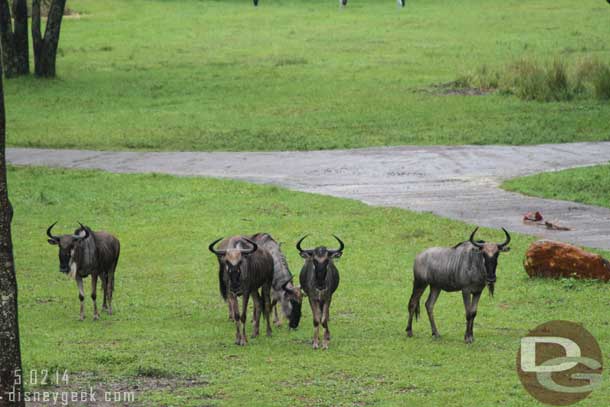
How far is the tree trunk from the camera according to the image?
1291 centimetres

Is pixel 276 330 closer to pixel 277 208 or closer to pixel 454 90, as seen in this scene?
pixel 277 208

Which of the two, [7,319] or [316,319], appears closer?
[7,319]

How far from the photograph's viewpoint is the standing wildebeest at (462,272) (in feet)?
54.3

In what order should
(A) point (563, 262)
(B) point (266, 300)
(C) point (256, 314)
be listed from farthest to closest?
(A) point (563, 262)
(B) point (266, 300)
(C) point (256, 314)

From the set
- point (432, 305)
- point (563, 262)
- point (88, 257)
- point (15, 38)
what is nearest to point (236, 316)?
point (432, 305)

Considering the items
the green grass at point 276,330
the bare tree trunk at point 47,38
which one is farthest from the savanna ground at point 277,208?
the bare tree trunk at point 47,38

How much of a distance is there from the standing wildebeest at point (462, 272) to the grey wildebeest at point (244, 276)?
7.04 feet

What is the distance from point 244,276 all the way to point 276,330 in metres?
1.66

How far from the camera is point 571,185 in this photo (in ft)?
98.8

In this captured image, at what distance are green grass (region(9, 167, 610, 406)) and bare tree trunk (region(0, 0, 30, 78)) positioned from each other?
20577 mm

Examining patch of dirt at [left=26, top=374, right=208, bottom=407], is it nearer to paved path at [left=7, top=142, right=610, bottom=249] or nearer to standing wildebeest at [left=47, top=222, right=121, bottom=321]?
standing wildebeest at [left=47, top=222, right=121, bottom=321]

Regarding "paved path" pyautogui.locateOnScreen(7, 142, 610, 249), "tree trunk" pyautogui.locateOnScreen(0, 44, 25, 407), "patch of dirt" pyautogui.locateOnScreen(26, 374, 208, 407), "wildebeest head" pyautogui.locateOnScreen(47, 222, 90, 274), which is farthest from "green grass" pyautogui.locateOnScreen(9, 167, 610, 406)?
"tree trunk" pyautogui.locateOnScreen(0, 44, 25, 407)

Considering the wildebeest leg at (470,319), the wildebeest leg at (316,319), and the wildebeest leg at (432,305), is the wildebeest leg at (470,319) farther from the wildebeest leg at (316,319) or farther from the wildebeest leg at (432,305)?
the wildebeest leg at (316,319)

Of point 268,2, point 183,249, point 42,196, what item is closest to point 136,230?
point 183,249
